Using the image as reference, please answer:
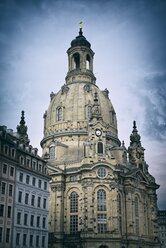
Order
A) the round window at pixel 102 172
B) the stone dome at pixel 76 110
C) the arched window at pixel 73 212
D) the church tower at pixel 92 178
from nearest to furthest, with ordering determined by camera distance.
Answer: the church tower at pixel 92 178
the arched window at pixel 73 212
the round window at pixel 102 172
the stone dome at pixel 76 110

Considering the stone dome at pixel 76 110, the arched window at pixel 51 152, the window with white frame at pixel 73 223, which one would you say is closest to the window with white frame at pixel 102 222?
the window with white frame at pixel 73 223

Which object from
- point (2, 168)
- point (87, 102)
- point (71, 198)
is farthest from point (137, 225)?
point (2, 168)

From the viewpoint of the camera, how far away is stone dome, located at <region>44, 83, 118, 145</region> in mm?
100500

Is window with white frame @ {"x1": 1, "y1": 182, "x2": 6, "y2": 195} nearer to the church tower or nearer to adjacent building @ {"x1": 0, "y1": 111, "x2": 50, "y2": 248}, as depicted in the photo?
adjacent building @ {"x1": 0, "y1": 111, "x2": 50, "y2": 248}

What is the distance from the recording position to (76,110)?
335ft

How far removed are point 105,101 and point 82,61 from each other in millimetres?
16107

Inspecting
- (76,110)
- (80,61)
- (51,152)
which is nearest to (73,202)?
(51,152)

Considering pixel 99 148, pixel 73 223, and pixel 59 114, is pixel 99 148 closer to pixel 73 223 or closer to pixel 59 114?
pixel 73 223

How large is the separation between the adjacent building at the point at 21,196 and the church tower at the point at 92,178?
20.1 m

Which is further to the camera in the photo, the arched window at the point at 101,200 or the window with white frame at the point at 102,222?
the arched window at the point at 101,200

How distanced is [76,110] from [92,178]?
24.7m

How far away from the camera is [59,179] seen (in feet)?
291

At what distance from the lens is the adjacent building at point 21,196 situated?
5369cm

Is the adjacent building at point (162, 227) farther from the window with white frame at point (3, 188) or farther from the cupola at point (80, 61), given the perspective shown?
the window with white frame at point (3, 188)
